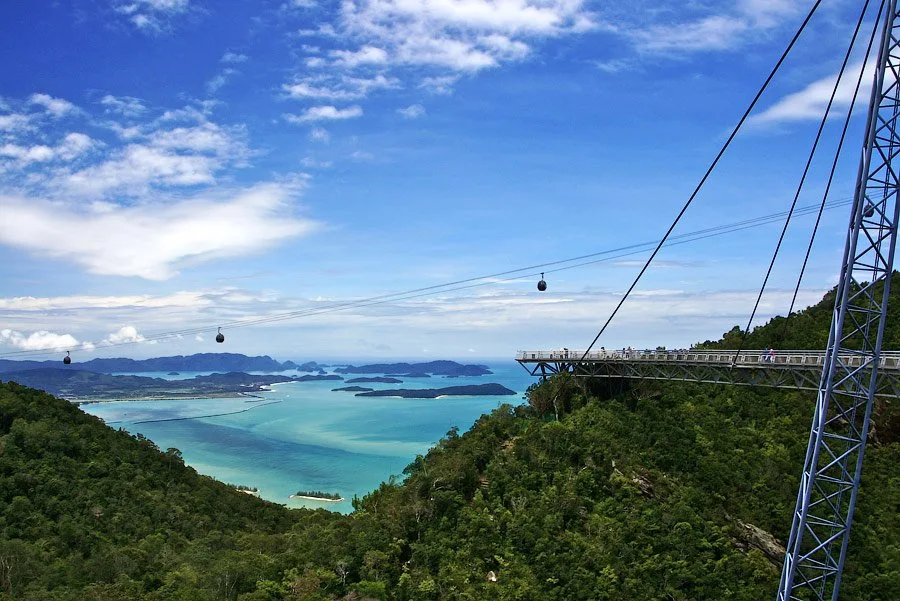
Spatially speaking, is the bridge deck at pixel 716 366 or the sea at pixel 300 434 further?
the sea at pixel 300 434

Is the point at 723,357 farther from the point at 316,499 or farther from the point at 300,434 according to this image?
the point at 300,434

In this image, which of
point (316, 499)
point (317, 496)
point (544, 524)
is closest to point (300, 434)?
point (317, 496)

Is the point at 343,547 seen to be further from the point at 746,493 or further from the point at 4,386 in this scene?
the point at 4,386

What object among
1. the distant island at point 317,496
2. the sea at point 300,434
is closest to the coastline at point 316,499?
the distant island at point 317,496

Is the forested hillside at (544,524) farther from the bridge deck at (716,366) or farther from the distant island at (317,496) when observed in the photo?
the distant island at (317,496)

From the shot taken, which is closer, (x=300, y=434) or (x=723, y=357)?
(x=723, y=357)
